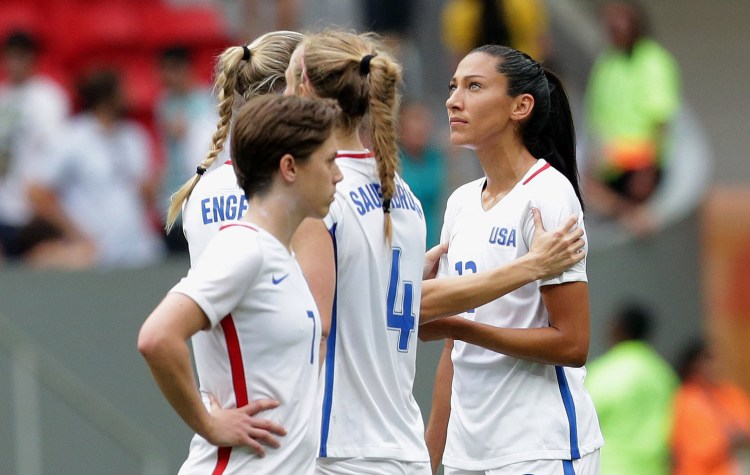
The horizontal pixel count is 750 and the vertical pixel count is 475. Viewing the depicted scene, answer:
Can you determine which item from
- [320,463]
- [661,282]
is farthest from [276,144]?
[661,282]

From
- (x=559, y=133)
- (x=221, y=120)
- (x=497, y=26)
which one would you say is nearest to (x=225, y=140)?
(x=221, y=120)

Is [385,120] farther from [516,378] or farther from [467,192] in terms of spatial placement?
[516,378]

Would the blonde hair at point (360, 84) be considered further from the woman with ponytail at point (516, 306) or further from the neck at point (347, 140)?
the woman with ponytail at point (516, 306)

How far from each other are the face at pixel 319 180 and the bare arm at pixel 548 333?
84cm

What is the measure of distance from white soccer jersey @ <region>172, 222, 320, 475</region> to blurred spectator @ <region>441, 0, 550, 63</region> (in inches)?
257

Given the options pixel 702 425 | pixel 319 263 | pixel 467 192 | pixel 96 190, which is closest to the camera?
pixel 319 263

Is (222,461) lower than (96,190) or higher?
lower

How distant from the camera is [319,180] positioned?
3.33 m

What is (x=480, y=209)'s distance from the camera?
428 cm

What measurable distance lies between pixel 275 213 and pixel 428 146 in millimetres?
5828

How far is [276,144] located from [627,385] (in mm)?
5158

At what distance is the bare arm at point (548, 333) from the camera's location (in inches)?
158

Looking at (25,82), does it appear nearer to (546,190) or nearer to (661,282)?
(661,282)

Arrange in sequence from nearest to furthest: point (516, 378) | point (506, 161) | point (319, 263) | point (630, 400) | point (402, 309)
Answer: point (319, 263) < point (402, 309) < point (516, 378) < point (506, 161) < point (630, 400)
